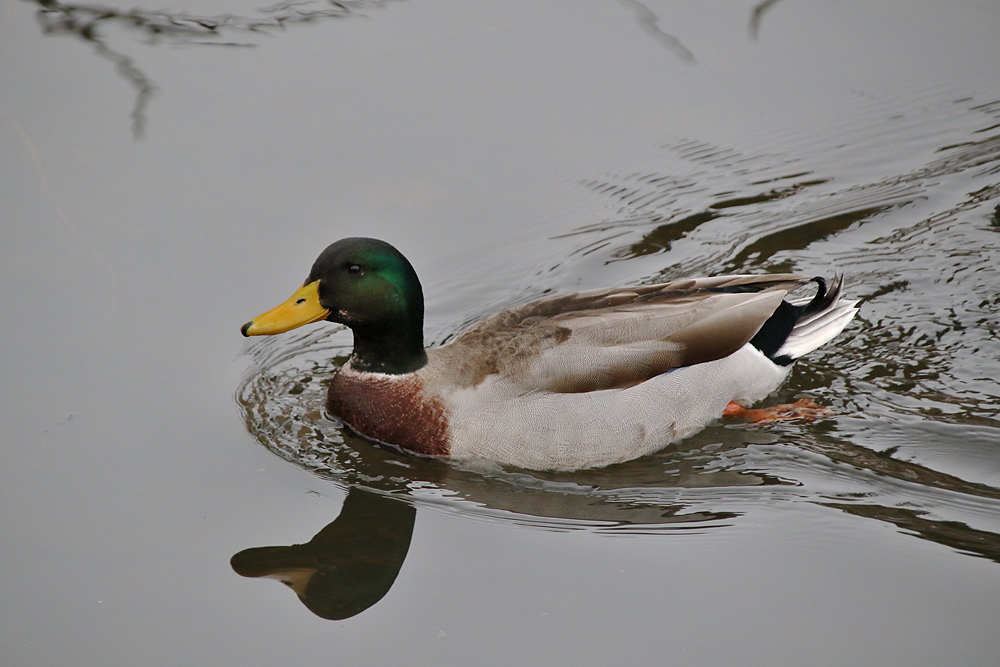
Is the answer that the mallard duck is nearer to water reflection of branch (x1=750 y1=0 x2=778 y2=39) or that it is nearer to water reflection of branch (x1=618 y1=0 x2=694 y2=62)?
water reflection of branch (x1=618 y1=0 x2=694 y2=62)

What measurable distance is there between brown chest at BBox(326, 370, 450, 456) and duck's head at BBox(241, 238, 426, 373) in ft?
1.14

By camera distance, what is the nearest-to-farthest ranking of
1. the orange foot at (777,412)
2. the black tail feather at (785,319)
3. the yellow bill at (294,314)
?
1. the yellow bill at (294,314)
2. the orange foot at (777,412)
3. the black tail feather at (785,319)

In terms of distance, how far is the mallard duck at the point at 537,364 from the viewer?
5.82m

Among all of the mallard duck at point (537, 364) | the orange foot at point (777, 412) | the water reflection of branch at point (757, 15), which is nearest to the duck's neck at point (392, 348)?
the mallard duck at point (537, 364)

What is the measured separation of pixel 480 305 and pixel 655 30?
367cm

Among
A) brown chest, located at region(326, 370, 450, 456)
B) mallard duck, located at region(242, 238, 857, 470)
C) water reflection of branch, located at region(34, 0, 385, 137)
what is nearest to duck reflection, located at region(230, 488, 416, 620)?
brown chest, located at region(326, 370, 450, 456)

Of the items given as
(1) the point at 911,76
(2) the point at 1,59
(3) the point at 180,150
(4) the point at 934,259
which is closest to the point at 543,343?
(4) the point at 934,259

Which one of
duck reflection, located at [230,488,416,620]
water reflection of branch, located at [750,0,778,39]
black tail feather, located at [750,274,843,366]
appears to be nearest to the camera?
duck reflection, located at [230,488,416,620]

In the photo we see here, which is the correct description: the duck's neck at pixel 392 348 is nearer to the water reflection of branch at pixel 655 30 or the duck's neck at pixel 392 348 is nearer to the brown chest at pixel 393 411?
the brown chest at pixel 393 411

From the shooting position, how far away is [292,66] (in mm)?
9078

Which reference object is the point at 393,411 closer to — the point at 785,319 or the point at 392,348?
the point at 392,348

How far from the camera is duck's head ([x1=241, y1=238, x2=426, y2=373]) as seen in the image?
5793mm

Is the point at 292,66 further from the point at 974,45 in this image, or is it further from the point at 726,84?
the point at 974,45

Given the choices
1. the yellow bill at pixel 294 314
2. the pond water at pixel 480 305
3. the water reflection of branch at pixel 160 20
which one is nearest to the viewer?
the pond water at pixel 480 305
